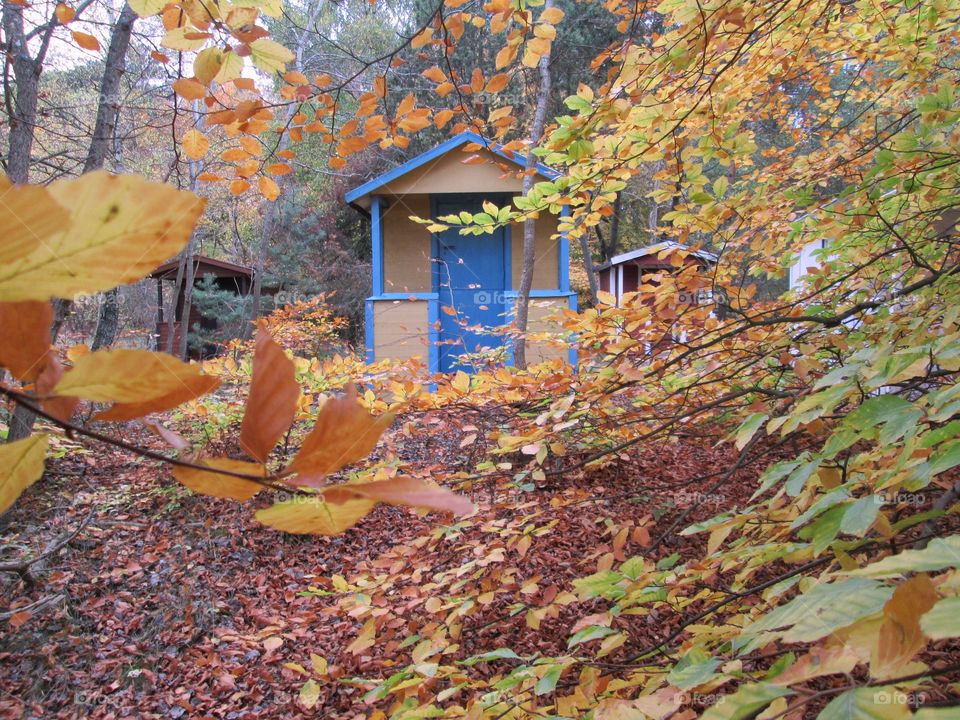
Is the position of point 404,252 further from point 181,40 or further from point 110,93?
point 181,40

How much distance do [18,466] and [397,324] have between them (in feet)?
27.1

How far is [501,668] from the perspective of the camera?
9.95 feet

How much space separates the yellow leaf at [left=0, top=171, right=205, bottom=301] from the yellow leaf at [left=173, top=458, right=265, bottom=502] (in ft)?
0.39

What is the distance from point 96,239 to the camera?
0.23 meters

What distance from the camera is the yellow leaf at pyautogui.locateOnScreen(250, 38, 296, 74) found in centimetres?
119

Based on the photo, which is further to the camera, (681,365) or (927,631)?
(681,365)

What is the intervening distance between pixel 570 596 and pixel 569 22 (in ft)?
50.0

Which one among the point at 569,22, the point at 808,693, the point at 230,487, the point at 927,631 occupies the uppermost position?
the point at 569,22

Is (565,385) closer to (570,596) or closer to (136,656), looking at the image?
(570,596)

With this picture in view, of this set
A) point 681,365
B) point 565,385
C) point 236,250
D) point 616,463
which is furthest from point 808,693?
point 236,250

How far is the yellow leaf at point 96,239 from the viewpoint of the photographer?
0.23 metres

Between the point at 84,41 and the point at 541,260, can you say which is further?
the point at 541,260

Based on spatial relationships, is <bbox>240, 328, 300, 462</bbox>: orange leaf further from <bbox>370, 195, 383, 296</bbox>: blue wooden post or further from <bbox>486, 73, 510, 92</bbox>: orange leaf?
<bbox>370, 195, 383, 296</bbox>: blue wooden post

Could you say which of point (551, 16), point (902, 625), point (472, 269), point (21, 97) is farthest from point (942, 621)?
point (472, 269)
